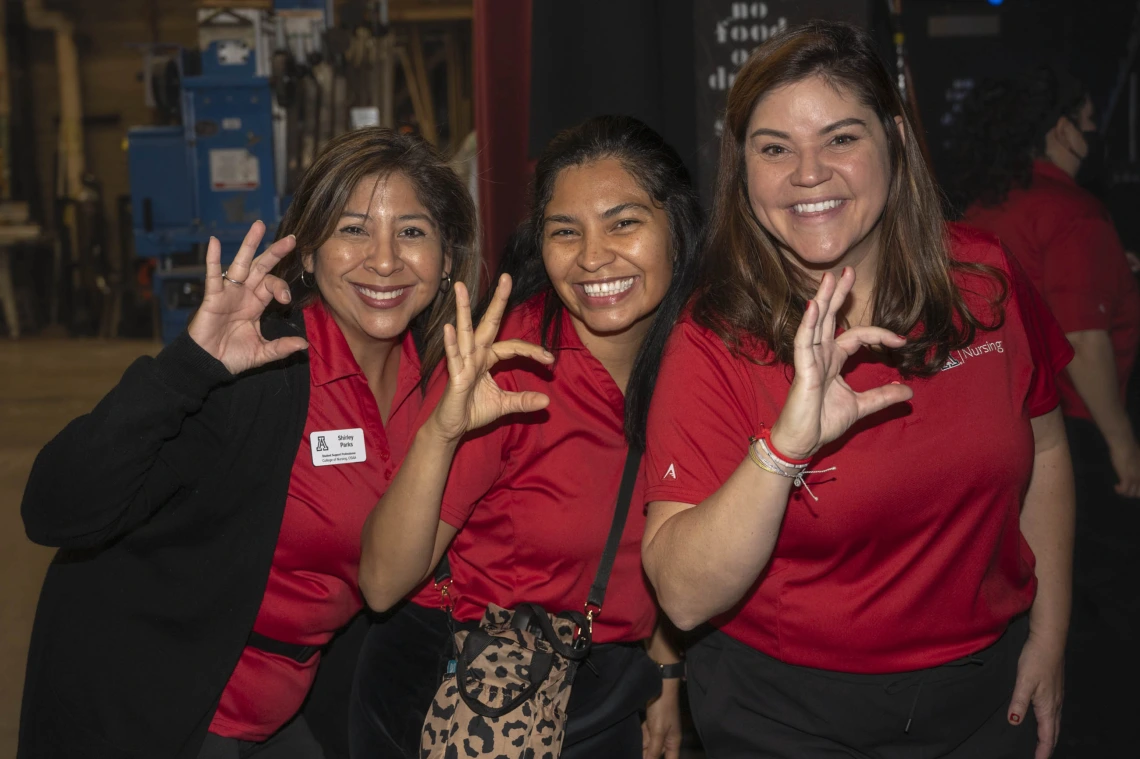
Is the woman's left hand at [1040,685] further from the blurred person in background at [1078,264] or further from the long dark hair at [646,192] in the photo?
the blurred person in background at [1078,264]

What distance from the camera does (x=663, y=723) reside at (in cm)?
239

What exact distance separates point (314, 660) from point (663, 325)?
3.47 feet

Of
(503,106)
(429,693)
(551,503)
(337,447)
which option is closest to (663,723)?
(429,693)

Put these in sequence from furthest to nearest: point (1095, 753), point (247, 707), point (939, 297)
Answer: point (1095, 753) < point (247, 707) < point (939, 297)

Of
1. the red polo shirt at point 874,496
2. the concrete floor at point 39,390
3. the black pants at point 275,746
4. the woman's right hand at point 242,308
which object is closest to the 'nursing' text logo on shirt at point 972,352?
the red polo shirt at point 874,496

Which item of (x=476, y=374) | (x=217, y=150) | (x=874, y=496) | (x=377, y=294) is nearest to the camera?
(x=874, y=496)

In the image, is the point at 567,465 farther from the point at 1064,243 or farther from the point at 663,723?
the point at 1064,243

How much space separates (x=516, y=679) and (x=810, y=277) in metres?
0.92

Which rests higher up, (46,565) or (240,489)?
(240,489)

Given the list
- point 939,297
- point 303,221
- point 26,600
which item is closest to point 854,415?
point 939,297

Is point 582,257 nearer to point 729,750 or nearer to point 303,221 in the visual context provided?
point 303,221

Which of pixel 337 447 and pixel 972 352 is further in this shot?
pixel 337 447

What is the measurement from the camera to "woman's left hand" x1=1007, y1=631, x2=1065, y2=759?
185cm

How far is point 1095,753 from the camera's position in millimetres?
3135
